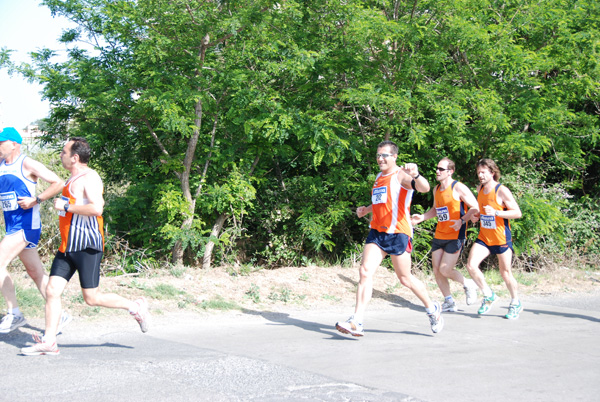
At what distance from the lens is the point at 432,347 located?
18.8ft

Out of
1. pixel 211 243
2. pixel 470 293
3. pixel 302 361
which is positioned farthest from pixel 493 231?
pixel 211 243

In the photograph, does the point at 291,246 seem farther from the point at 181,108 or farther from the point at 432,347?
the point at 432,347

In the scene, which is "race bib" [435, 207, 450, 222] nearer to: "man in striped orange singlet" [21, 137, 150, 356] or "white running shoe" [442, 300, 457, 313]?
"white running shoe" [442, 300, 457, 313]

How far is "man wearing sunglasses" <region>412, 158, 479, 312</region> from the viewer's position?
7449 mm

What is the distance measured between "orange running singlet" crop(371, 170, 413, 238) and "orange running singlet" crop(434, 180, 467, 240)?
1597 millimetres

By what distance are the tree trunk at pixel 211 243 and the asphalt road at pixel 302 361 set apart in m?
3.86

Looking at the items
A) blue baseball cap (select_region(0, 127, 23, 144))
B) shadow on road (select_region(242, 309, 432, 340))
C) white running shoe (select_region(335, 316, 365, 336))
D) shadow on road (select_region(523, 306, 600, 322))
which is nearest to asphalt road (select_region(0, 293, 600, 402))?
shadow on road (select_region(242, 309, 432, 340))

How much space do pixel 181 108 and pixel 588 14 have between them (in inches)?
330

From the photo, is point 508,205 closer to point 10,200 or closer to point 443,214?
point 443,214

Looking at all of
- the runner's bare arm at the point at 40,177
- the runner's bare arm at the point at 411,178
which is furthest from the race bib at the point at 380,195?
the runner's bare arm at the point at 40,177

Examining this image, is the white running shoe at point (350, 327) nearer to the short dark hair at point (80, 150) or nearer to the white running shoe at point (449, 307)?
the white running shoe at point (449, 307)

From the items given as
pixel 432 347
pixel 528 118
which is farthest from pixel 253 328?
pixel 528 118

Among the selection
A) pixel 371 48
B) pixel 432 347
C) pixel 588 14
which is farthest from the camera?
pixel 588 14

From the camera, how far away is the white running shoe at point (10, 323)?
5379mm
